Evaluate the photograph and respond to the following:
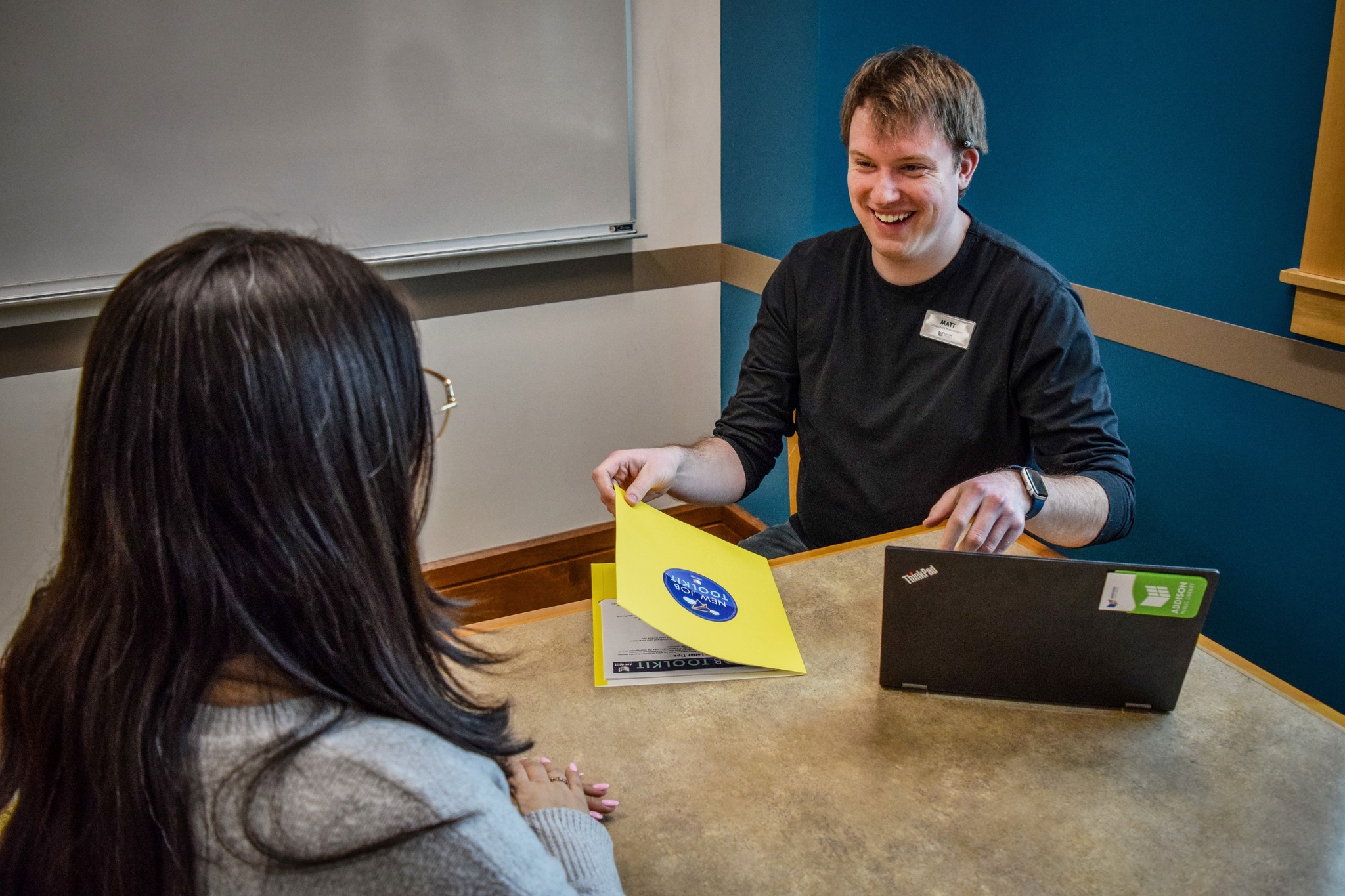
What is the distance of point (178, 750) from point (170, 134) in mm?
2060

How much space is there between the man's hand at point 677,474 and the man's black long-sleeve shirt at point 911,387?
7cm

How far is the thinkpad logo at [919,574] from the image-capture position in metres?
1.06

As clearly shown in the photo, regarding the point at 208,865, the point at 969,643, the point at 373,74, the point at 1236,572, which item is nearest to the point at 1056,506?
the point at 969,643

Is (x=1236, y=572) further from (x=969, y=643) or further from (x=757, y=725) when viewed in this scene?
(x=757, y=725)

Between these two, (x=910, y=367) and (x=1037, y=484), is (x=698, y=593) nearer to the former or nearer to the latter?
(x=1037, y=484)

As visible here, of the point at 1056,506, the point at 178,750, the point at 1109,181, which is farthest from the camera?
the point at 1109,181

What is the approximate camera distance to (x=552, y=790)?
3.14ft

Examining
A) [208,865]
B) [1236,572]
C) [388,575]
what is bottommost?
[1236,572]

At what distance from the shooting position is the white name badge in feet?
5.69

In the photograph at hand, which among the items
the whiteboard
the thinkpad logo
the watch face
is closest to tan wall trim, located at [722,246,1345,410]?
the watch face

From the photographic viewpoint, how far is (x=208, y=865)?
26.5 inches

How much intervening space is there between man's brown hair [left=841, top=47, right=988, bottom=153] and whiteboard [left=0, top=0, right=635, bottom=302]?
115 centimetres

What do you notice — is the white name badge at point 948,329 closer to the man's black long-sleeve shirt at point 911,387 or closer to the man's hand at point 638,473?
the man's black long-sleeve shirt at point 911,387

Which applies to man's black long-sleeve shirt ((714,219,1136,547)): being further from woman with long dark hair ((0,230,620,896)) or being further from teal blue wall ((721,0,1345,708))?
woman with long dark hair ((0,230,620,896))
